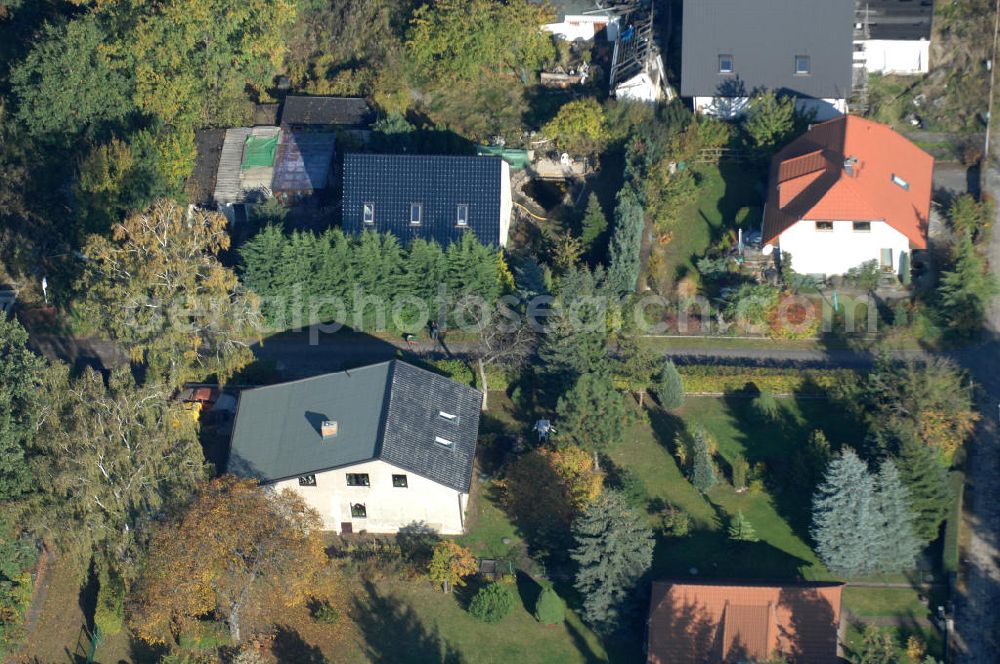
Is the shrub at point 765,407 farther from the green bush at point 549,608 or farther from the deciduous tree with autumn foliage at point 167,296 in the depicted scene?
the deciduous tree with autumn foliage at point 167,296

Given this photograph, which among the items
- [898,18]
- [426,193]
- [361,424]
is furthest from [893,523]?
[898,18]

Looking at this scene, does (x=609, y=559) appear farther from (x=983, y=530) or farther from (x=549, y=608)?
(x=983, y=530)

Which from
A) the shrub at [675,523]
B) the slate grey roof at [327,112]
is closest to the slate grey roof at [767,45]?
the slate grey roof at [327,112]

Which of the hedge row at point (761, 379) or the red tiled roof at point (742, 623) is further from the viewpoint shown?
the hedge row at point (761, 379)

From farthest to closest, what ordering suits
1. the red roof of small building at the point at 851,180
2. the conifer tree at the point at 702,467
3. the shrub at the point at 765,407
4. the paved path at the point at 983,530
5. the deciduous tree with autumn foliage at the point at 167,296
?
the red roof of small building at the point at 851,180 → the shrub at the point at 765,407 → the deciduous tree with autumn foliage at the point at 167,296 → the conifer tree at the point at 702,467 → the paved path at the point at 983,530

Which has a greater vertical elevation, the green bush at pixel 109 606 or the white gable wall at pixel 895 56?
the white gable wall at pixel 895 56

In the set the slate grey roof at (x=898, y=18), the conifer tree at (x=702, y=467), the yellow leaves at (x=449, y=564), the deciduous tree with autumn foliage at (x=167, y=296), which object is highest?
the slate grey roof at (x=898, y=18)

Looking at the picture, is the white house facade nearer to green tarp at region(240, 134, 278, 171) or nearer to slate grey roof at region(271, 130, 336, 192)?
slate grey roof at region(271, 130, 336, 192)

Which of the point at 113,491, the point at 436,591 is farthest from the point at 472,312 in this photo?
the point at 113,491
